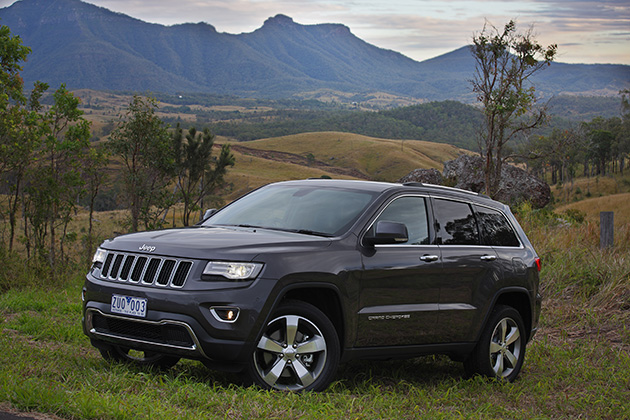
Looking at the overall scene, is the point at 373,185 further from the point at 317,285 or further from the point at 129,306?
the point at 129,306

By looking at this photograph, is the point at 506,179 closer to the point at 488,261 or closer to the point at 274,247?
the point at 488,261

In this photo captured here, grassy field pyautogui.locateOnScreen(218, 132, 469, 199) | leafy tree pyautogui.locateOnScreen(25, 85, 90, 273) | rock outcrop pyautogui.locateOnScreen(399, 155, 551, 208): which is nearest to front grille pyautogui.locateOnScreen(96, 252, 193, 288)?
leafy tree pyautogui.locateOnScreen(25, 85, 90, 273)

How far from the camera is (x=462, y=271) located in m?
6.26

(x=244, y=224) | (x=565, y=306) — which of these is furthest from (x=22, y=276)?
(x=565, y=306)

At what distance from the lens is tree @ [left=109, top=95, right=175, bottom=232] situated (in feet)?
103

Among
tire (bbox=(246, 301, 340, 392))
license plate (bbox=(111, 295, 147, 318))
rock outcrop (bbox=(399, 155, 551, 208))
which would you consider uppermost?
license plate (bbox=(111, 295, 147, 318))

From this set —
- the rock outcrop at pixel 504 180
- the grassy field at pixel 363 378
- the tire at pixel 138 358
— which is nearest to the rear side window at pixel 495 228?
the grassy field at pixel 363 378

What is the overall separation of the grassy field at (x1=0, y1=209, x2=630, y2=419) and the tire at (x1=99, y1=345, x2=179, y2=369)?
8 centimetres

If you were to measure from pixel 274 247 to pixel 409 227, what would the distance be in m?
1.56

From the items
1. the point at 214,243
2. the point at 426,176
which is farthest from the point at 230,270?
the point at 426,176

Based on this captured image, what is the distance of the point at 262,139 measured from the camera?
19125 centimetres

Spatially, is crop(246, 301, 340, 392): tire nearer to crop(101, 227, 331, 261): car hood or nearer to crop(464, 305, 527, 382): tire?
crop(101, 227, 331, 261): car hood

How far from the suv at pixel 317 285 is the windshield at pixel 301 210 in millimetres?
16

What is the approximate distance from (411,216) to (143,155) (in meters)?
28.1
